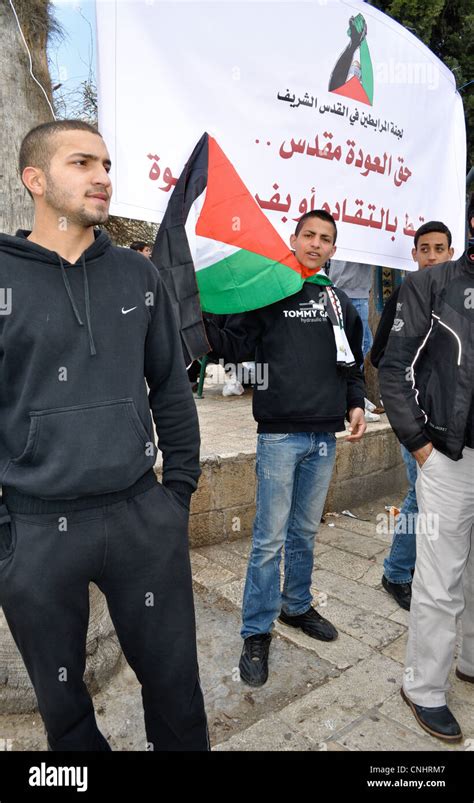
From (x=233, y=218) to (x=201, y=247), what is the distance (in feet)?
0.78

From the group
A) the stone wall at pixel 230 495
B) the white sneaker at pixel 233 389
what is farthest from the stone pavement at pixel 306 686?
the white sneaker at pixel 233 389

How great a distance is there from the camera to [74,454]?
5.05 feet

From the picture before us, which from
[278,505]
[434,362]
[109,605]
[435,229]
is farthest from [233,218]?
[109,605]

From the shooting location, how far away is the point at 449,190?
4.55 meters

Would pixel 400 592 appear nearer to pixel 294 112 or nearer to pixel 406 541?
pixel 406 541

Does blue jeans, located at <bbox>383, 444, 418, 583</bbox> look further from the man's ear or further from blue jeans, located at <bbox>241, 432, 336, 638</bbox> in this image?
the man's ear

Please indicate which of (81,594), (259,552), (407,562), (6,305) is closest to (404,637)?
(407,562)

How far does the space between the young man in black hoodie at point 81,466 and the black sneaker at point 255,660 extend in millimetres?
857

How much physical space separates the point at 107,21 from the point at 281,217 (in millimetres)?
1256

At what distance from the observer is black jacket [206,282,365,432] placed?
2670 mm

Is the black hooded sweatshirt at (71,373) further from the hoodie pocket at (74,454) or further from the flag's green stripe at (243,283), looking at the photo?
the flag's green stripe at (243,283)

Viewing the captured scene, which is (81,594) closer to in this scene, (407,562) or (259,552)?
(259,552)

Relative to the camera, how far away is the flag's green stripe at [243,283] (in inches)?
105

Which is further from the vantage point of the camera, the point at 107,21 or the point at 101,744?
the point at 107,21
